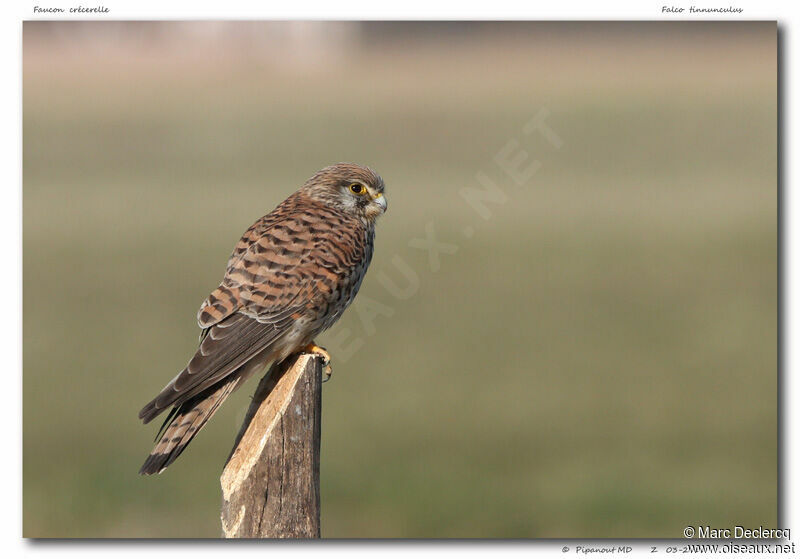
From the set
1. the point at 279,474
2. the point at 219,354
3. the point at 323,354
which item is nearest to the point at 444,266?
the point at 323,354

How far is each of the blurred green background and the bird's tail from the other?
27 centimetres

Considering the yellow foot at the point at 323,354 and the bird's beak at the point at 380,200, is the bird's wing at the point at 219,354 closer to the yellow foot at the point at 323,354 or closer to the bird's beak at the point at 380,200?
the yellow foot at the point at 323,354

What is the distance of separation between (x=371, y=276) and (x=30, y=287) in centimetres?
283

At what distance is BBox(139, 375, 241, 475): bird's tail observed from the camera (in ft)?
9.63

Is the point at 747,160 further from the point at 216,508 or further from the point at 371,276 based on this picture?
the point at 216,508

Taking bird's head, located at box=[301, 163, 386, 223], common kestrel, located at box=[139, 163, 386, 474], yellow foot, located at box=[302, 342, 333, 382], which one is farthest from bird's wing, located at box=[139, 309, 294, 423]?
bird's head, located at box=[301, 163, 386, 223]

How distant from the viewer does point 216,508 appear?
18.6ft

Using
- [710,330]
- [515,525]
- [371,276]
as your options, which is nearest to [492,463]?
[515,525]

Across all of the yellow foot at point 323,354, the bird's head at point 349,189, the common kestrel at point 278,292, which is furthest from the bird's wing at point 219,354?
the bird's head at point 349,189

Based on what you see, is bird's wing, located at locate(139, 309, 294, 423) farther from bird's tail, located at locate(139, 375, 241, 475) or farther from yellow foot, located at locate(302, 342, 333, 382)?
yellow foot, located at locate(302, 342, 333, 382)

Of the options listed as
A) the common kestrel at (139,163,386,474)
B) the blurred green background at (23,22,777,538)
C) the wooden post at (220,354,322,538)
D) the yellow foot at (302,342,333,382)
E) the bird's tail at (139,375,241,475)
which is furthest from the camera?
the blurred green background at (23,22,777,538)

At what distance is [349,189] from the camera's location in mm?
3916

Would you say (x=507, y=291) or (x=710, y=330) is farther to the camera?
(x=507, y=291)

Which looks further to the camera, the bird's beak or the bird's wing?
the bird's beak
